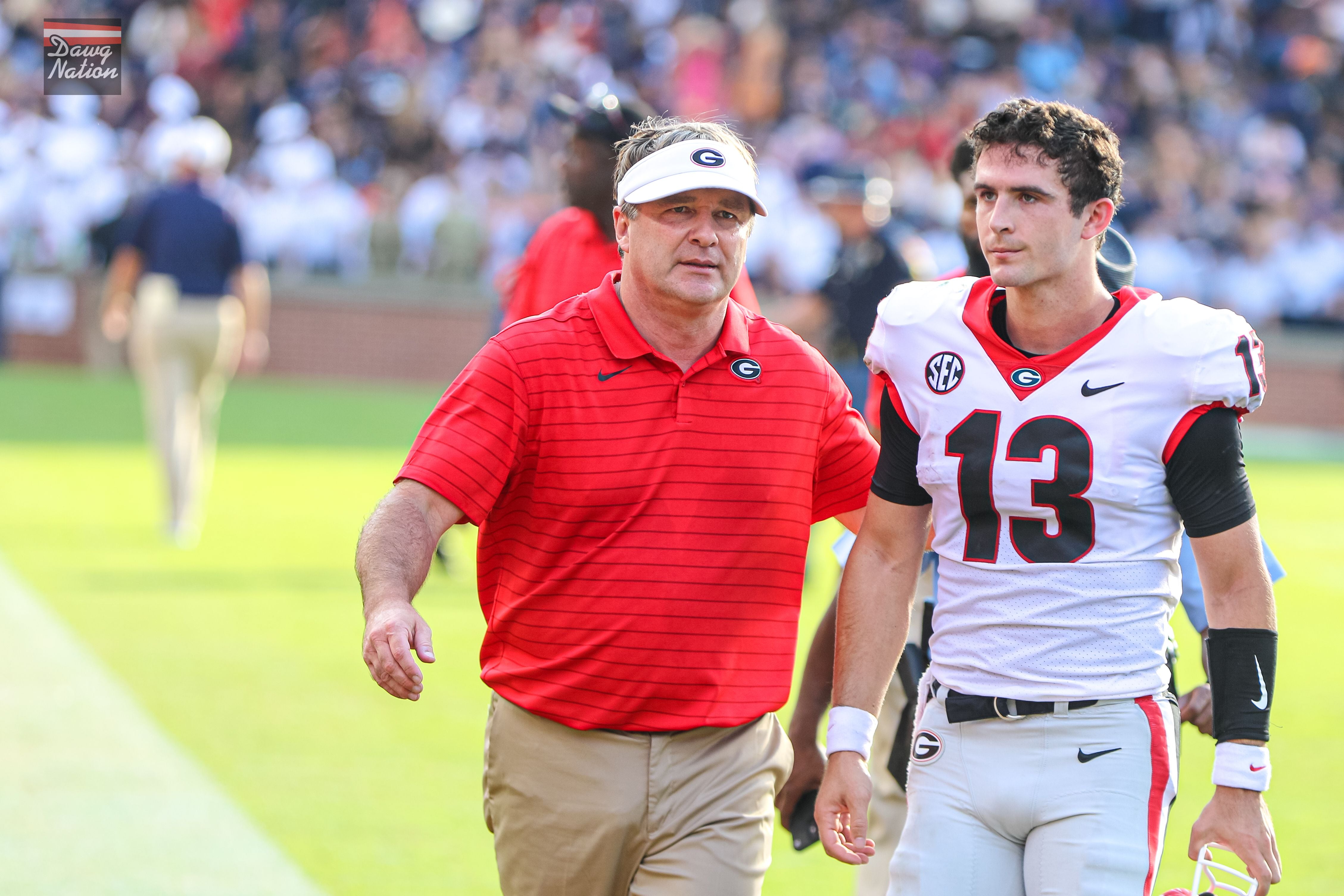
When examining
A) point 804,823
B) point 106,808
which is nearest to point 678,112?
point 106,808

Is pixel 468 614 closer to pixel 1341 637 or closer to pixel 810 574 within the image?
pixel 810 574

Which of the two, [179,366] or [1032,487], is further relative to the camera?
[179,366]

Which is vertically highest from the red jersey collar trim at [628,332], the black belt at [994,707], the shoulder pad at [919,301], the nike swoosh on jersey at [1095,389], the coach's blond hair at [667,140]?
the coach's blond hair at [667,140]

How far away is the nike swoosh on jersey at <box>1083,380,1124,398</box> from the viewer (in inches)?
133

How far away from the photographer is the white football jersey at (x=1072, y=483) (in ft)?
11.0

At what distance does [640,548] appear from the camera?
3.57 m

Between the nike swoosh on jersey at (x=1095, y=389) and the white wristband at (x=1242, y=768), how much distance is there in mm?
709

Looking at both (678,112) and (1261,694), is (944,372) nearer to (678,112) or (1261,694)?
(1261,694)

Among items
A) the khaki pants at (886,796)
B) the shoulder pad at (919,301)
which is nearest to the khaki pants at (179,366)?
the khaki pants at (886,796)

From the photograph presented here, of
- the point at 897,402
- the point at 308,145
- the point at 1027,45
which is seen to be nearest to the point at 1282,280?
the point at 1027,45

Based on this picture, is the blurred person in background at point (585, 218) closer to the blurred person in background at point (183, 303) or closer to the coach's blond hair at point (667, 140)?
the coach's blond hair at point (667, 140)

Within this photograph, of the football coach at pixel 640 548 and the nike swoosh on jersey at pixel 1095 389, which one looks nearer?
the nike swoosh on jersey at pixel 1095 389

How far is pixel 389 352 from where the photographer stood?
23.4m

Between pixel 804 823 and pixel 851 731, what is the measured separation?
0.58 m
